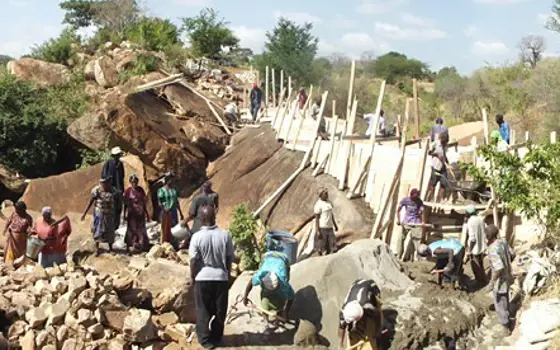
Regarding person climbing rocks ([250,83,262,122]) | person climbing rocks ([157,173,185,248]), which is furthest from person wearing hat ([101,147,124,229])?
person climbing rocks ([250,83,262,122])

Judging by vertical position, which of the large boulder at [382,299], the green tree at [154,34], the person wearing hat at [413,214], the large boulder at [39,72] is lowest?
the large boulder at [382,299]

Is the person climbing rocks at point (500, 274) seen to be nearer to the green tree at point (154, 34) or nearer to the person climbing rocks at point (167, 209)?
the person climbing rocks at point (167, 209)

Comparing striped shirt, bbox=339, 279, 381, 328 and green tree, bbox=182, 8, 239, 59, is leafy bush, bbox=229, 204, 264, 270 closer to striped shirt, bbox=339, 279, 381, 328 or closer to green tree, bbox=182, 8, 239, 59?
striped shirt, bbox=339, 279, 381, 328

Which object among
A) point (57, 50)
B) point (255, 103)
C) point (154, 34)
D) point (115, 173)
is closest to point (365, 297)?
point (115, 173)

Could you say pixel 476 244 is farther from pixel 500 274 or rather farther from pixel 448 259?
pixel 500 274

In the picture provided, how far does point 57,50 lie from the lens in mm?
23891

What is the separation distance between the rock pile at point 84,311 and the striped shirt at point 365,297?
1.86 m

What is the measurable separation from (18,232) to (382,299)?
187 inches

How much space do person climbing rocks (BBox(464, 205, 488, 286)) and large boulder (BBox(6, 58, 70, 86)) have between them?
616 inches

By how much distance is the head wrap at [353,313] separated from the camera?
19.9 feet

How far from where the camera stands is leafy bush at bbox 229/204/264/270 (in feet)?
30.7

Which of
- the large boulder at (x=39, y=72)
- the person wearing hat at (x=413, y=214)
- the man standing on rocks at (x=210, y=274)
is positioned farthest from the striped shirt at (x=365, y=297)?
the large boulder at (x=39, y=72)

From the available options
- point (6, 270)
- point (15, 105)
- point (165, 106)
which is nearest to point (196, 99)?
point (165, 106)

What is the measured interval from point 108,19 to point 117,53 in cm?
1259
